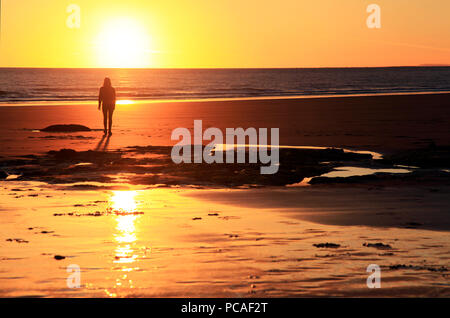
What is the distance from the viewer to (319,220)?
32.3 ft

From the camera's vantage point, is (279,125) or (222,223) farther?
(279,125)

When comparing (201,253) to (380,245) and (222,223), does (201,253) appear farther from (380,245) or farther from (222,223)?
(380,245)

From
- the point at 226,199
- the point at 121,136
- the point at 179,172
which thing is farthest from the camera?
the point at 121,136

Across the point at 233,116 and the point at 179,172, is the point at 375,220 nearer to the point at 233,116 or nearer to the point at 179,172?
the point at 179,172

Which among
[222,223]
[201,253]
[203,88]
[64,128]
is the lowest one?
[201,253]

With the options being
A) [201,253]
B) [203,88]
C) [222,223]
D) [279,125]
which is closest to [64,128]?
[279,125]

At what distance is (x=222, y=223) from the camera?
969 cm

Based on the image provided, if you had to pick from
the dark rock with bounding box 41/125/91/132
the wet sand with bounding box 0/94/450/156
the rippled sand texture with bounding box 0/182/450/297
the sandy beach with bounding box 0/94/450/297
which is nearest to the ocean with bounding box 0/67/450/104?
the wet sand with bounding box 0/94/450/156

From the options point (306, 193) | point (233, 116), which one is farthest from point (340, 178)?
point (233, 116)

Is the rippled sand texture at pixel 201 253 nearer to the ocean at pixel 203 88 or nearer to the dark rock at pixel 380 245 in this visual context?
the dark rock at pixel 380 245

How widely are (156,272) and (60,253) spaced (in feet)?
4.68

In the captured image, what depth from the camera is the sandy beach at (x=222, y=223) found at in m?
6.66

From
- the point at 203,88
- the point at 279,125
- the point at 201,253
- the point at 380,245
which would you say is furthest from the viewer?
the point at 203,88
